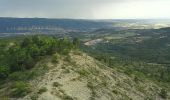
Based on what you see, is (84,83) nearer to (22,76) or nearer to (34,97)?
(22,76)

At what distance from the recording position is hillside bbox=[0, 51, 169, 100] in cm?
10200

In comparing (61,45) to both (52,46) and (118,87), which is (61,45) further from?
(118,87)

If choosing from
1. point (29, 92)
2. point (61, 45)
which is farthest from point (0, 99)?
point (61, 45)

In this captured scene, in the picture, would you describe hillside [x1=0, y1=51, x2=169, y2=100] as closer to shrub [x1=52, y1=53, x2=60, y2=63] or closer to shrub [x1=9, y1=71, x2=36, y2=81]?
shrub [x1=52, y1=53, x2=60, y2=63]

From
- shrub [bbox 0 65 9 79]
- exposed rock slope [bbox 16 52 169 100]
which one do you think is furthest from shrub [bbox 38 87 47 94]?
shrub [bbox 0 65 9 79]

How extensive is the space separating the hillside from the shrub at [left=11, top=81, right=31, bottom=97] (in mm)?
1139

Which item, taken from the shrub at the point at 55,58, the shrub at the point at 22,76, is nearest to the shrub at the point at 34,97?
the shrub at the point at 22,76

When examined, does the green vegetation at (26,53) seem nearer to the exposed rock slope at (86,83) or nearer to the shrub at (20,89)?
the exposed rock slope at (86,83)

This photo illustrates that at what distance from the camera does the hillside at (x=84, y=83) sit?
102000mm

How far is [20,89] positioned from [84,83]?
23.9 metres

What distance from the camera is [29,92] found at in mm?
98812

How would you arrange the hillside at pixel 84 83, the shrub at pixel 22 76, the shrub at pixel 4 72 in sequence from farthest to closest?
1. the shrub at pixel 4 72
2. the shrub at pixel 22 76
3. the hillside at pixel 84 83

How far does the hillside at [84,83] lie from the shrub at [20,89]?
1.14m

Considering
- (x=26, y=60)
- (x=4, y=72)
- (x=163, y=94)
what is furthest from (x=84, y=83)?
(x=163, y=94)
